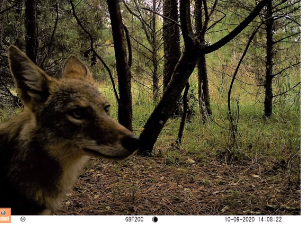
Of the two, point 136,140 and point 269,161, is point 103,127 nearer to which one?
point 136,140

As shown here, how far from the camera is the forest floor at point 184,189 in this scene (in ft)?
8.11

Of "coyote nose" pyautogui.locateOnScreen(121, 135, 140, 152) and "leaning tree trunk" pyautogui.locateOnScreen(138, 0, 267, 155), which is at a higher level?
"leaning tree trunk" pyautogui.locateOnScreen(138, 0, 267, 155)

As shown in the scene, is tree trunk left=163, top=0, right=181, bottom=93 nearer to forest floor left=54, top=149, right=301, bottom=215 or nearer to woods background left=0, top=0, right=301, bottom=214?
woods background left=0, top=0, right=301, bottom=214

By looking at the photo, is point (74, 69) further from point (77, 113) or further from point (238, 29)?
point (238, 29)

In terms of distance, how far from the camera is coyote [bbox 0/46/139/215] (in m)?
1.88

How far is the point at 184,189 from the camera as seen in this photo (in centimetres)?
287

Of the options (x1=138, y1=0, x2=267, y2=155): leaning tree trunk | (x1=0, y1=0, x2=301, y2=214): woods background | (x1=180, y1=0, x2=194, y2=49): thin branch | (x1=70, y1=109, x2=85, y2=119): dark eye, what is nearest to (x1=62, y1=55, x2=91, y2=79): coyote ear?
(x1=70, y1=109, x2=85, y2=119): dark eye

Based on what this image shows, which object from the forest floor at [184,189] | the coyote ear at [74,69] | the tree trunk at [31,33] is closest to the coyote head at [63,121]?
the coyote ear at [74,69]

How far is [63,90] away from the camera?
2.07 m

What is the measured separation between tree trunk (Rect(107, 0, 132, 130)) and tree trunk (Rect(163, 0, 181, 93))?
6.59ft

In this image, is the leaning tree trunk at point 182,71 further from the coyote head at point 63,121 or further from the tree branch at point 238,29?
the coyote head at point 63,121

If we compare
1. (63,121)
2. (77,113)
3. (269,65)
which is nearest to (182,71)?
(77,113)

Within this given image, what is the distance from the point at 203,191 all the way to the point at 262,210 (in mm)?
629

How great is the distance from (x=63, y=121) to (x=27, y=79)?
1.31 ft
